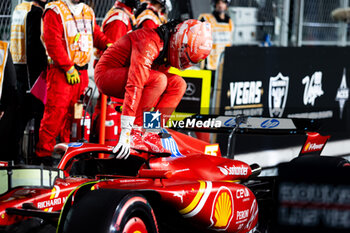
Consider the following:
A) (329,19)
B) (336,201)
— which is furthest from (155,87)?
(329,19)

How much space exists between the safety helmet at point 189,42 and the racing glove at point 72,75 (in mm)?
2103

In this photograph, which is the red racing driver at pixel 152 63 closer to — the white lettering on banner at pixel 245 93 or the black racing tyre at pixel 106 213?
the black racing tyre at pixel 106 213

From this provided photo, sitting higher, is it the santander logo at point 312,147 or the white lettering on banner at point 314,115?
the santander logo at point 312,147

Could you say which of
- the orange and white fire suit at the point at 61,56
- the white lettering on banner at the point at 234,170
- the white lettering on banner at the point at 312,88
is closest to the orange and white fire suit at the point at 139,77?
the white lettering on banner at the point at 234,170

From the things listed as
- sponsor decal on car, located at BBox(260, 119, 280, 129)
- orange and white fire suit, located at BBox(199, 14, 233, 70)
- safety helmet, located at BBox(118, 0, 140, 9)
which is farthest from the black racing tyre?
orange and white fire suit, located at BBox(199, 14, 233, 70)

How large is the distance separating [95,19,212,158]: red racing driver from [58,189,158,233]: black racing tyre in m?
1.26

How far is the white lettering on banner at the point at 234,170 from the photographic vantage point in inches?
142

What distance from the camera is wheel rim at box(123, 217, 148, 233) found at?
106 inches

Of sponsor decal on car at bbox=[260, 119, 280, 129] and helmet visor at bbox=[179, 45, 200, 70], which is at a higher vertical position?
helmet visor at bbox=[179, 45, 200, 70]

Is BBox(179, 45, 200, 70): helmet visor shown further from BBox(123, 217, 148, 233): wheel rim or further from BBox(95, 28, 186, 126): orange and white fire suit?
BBox(123, 217, 148, 233): wheel rim

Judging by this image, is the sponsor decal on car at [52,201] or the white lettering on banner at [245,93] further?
the white lettering on banner at [245,93]

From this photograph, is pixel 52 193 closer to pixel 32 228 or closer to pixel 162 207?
pixel 32 228

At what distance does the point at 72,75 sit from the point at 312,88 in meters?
3.04

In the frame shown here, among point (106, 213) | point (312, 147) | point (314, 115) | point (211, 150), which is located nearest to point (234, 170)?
point (211, 150)
